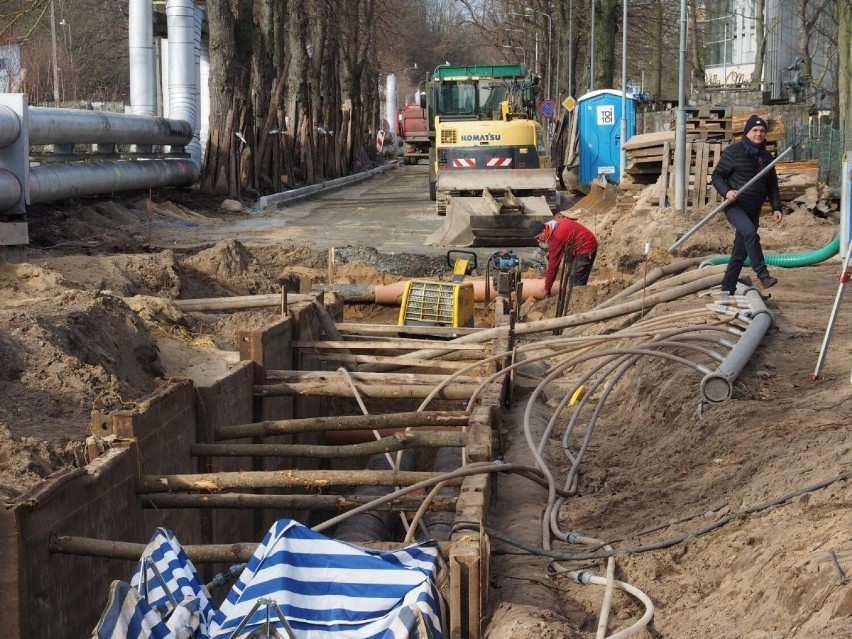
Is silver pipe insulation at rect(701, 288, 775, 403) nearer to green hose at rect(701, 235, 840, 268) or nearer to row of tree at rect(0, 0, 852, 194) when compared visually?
green hose at rect(701, 235, 840, 268)

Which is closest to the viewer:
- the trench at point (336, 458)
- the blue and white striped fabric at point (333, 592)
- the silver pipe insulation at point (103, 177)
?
the blue and white striped fabric at point (333, 592)

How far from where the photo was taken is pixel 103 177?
20.1 metres

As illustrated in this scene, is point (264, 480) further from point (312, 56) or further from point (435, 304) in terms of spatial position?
point (312, 56)

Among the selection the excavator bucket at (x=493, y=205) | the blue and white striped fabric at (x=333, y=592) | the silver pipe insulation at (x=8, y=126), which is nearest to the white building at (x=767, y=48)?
the excavator bucket at (x=493, y=205)

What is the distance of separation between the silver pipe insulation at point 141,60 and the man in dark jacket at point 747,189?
17.7m

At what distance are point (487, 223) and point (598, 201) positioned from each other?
640 centimetres

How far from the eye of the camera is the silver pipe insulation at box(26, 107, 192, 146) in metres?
17.2

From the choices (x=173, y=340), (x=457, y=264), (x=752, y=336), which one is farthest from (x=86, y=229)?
(x=752, y=336)

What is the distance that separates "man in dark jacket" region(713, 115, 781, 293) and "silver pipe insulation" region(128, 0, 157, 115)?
58.2 feet

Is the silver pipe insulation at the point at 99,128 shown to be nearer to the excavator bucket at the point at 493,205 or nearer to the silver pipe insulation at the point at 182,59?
the silver pipe insulation at the point at 182,59

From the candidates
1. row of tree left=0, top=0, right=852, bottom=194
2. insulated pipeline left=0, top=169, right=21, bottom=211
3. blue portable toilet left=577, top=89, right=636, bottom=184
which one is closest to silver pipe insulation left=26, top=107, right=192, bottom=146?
insulated pipeline left=0, top=169, right=21, bottom=211

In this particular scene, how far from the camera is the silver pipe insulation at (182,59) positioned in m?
26.1

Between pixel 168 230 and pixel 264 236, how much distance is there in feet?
5.98

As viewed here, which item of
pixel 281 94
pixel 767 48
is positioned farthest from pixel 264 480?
pixel 767 48
